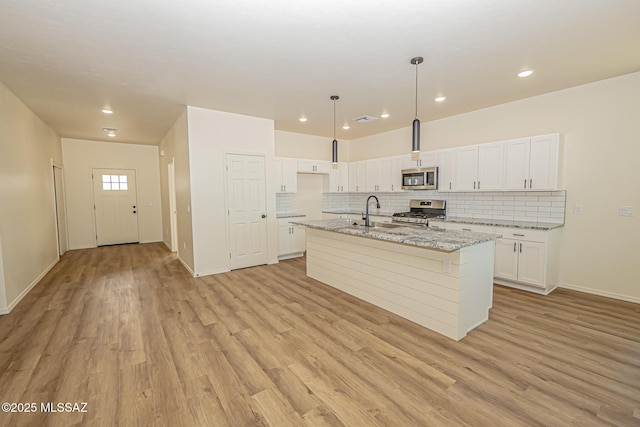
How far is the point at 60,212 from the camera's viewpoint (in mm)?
6480

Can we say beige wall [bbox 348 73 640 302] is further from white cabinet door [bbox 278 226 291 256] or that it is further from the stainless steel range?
white cabinet door [bbox 278 226 291 256]

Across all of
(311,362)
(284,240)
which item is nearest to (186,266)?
(284,240)

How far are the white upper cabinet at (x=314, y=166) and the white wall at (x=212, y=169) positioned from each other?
4.54 ft

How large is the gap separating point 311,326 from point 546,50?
3610 mm

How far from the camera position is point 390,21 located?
7.55 ft

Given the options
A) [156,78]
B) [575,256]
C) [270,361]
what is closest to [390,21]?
[156,78]

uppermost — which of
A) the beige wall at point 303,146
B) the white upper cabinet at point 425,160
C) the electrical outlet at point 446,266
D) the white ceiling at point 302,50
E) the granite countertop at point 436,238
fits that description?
the white ceiling at point 302,50

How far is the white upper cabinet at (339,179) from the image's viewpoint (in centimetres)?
692

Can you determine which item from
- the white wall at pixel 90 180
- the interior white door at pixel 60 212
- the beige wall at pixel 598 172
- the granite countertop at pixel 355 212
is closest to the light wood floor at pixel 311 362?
the beige wall at pixel 598 172

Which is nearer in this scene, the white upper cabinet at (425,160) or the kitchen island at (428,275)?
the kitchen island at (428,275)

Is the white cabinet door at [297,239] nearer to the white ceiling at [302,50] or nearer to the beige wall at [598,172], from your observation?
the white ceiling at [302,50]

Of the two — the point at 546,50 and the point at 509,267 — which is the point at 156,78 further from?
the point at 509,267

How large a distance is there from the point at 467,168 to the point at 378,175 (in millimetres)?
1935

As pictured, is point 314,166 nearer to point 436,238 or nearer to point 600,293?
point 436,238
